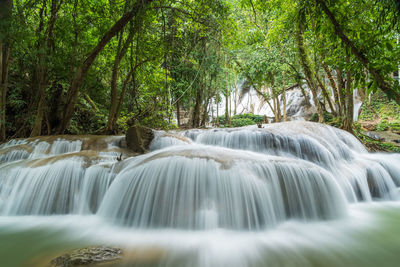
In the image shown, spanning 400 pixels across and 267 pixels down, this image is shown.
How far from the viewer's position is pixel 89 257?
1759 mm

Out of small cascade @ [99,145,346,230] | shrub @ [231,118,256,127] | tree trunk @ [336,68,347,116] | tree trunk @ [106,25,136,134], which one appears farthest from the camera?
shrub @ [231,118,256,127]

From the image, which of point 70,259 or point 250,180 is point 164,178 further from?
point 70,259

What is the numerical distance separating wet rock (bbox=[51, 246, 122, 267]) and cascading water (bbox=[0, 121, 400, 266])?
7.5 inches

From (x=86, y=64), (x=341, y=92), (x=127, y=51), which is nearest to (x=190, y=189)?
(x=86, y=64)

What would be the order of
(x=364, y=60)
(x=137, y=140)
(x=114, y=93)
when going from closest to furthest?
1. (x=364, y=60)
2. (x=137, y=140)
3. (x=114, y=93)

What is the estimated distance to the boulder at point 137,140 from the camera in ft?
18.5

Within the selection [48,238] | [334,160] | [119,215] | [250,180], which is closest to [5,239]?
[48,238]

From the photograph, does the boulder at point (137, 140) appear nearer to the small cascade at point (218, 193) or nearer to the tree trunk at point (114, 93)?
the tree trunk at point (114, 93)

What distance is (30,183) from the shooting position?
12.3ft

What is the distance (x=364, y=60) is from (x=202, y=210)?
7.62ft

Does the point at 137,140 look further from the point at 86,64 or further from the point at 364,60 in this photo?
the point at 364,60

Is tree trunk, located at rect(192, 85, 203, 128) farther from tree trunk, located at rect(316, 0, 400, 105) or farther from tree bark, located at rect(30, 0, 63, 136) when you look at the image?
A: tree trunk, located at rect(316, 0, 400, 105)

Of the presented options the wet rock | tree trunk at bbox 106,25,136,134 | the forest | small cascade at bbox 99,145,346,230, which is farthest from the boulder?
the wet rock

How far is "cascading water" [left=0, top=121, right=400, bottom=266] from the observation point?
213cm
